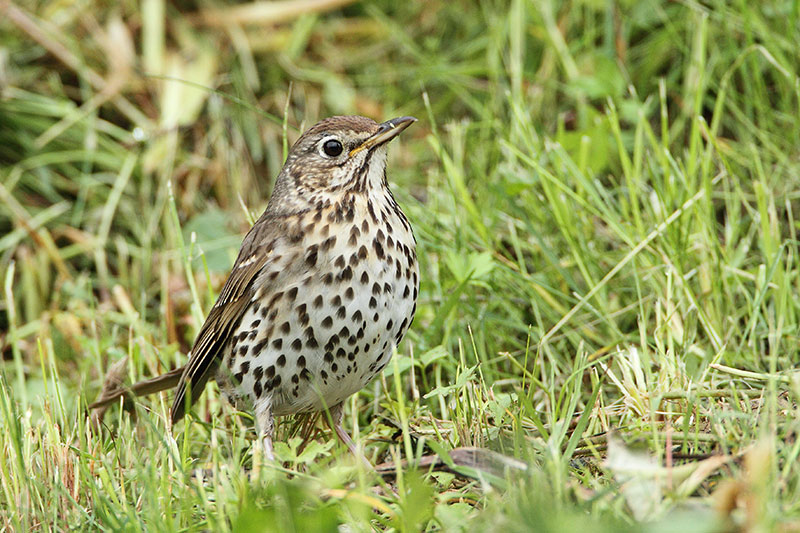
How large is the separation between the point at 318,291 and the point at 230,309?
1.46ft

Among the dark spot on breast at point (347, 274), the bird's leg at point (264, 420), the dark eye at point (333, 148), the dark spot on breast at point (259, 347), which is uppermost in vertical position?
the dark eye at point (333, 148)

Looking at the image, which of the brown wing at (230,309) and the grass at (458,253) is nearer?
the grass at (458,253)

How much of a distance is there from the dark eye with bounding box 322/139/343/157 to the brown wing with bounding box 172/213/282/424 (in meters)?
0.29

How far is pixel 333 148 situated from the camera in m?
3.34

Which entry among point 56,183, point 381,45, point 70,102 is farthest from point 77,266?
point 381,45

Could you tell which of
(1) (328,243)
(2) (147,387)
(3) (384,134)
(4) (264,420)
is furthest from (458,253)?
(2) (147,387)

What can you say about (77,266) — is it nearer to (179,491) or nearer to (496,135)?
(496,135)

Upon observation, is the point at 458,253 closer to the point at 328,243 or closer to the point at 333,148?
the point at 333,148

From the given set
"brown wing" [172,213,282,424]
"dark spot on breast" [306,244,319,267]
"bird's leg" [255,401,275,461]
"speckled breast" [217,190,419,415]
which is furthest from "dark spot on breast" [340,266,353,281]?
"bird's leg" [255,401,275,461]

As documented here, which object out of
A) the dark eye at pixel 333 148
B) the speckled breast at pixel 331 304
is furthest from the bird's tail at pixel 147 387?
the dark eye at pixel 333 148

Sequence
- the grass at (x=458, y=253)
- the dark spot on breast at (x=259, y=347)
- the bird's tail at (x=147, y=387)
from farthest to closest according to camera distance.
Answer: the bird's tail at (x=147, y=387) → the dark spot on breast at (x=259, y=347) → the grass at (x=458, y=253)

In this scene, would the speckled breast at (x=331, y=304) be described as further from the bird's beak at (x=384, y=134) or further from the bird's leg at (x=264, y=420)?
the bird's beak at (x=384, y=134)

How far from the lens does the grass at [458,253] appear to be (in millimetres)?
2375

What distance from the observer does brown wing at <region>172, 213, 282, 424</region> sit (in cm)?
325
